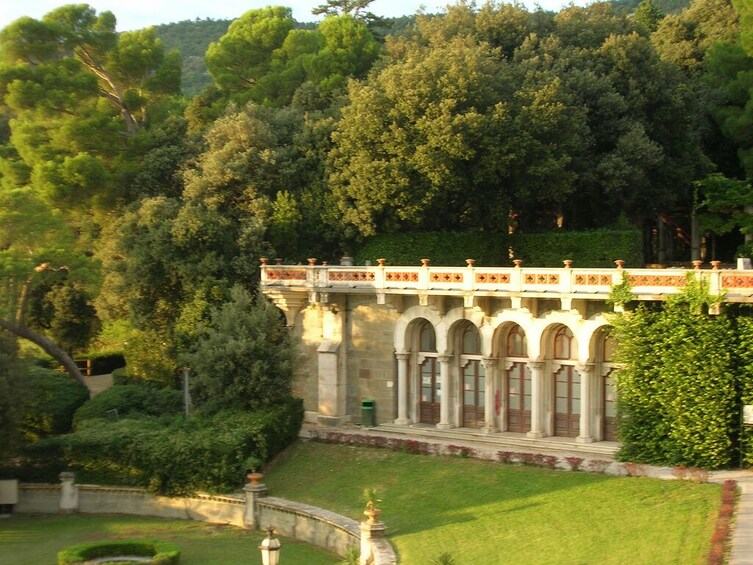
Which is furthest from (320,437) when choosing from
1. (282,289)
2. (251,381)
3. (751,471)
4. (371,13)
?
(371,13)

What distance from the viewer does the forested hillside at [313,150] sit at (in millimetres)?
39312

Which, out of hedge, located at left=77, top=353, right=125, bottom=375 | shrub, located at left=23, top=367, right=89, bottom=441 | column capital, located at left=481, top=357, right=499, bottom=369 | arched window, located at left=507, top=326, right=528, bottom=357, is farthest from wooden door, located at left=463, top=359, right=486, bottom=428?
hedge, located at left=77, top=353, right=125, bottom=375

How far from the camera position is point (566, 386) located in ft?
111

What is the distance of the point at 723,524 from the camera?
24.4m

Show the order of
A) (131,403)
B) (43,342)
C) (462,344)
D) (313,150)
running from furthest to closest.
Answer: (313,150) < (43,342) < (131,403) < (462,344)

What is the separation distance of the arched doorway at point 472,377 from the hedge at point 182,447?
18.5 ft

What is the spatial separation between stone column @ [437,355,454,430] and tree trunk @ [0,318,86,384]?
13.7 m

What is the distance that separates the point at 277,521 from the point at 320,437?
498 centimetres

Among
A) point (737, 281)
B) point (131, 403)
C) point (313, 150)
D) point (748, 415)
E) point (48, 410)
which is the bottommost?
point (48, 410)

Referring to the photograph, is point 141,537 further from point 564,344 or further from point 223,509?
point 564,344

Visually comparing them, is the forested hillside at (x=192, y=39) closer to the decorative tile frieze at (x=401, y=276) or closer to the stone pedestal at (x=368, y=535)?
the decorative tile frieze at (x=401, y=276)

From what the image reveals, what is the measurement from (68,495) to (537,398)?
14658 millimetres

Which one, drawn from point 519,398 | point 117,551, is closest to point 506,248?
point 519,398

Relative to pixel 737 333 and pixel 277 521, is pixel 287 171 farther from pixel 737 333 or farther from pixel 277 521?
pixel 737 333
